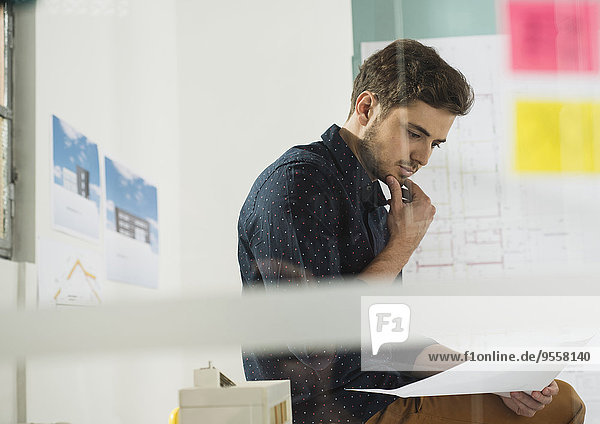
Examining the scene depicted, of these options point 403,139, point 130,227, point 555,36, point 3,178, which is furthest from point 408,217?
point 3,178

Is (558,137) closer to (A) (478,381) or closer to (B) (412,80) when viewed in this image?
(B) (412,80)

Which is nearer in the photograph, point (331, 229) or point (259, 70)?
point (331, 229)

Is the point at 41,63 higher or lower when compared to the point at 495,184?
higher

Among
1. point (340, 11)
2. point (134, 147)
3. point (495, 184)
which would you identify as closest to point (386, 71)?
point (340, 11)

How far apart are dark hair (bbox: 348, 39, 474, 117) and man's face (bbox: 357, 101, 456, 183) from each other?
1 cm

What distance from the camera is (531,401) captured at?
47.0 inches

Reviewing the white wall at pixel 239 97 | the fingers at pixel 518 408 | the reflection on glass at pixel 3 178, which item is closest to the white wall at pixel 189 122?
the white wall at pixel 239 97

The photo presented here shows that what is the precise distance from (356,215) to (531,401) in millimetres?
399

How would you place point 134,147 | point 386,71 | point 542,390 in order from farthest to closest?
point 134,147 < point 386,71 < point 542,390

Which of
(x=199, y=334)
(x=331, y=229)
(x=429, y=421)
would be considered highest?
(x=331, y=229)

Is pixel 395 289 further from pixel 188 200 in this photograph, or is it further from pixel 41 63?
pixel 41 63

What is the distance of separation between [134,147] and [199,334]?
39 cm

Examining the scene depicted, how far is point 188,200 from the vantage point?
1.38 m

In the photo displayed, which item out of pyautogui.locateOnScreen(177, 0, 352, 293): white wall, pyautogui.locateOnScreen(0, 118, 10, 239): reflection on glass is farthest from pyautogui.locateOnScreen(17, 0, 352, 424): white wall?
pyautogui.locateOnScreen(0, 118, 10, 239): reflection on glass
